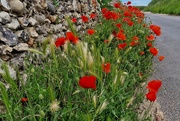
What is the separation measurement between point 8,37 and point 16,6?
1.49ft

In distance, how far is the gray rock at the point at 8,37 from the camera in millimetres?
2885

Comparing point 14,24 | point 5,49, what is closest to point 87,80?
point 5,49

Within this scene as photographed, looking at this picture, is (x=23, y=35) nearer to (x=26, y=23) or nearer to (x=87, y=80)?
(x=26, y=23)

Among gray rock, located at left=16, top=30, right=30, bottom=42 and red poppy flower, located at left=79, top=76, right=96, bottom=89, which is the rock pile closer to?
gray rock, located at left=16, top=30, right=30, bottom=42

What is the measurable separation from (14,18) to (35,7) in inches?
23.2

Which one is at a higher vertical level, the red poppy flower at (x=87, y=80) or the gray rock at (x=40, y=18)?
the red poppy flower at (x=87, y=80)

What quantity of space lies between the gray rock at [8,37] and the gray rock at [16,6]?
339 mm

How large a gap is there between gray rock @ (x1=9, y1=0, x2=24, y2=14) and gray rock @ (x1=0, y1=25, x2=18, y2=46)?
34 centimetres

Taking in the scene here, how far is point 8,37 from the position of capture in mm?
2945

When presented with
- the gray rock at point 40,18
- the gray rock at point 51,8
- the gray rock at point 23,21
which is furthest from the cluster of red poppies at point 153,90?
the gray rock at point 51,8

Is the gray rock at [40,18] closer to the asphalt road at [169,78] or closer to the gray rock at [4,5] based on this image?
the gray rock at [4,5]

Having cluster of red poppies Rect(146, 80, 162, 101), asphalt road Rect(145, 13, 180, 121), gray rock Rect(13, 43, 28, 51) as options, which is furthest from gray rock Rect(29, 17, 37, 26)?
cluster of red poppies Rect(146, 80, 162, 101)

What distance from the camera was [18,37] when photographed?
3.13 meters

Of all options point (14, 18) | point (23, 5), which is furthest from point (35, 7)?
point (14, 18)
